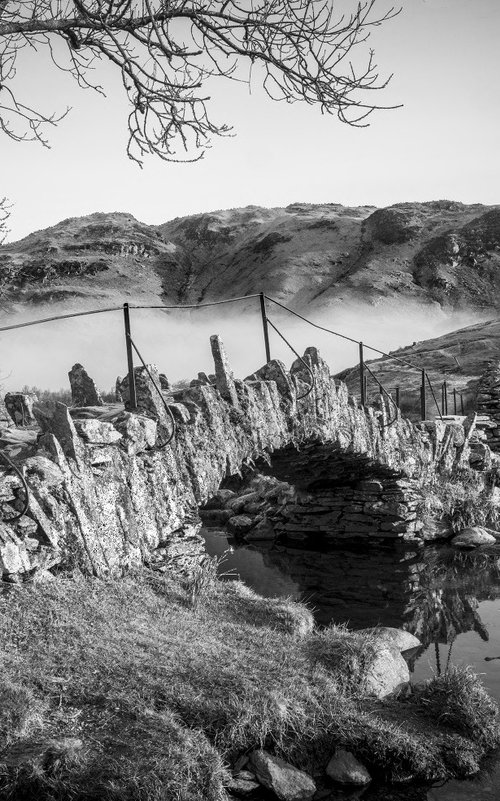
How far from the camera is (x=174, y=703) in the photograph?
20.2 ft

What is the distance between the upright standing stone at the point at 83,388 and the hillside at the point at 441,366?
1695 cm

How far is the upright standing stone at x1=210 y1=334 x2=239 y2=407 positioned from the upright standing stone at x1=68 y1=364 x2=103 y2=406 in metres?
1.50

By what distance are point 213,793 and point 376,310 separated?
56.8m

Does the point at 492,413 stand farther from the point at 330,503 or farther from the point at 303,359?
the point at 303,359

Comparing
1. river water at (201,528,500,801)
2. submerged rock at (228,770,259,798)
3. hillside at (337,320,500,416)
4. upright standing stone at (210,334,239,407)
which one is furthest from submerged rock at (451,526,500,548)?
submerged rock at (228,770,259,798)

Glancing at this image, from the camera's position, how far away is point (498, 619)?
11.2 metres

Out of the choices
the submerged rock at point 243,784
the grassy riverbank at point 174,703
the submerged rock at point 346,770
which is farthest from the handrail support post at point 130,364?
the submerged rock at point 346,770

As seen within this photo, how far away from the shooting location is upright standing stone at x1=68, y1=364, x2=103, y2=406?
917 cm

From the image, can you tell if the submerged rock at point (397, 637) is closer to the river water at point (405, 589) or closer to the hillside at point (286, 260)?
the river water at point (405, 589)

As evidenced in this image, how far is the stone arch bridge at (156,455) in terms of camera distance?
22.3 ft

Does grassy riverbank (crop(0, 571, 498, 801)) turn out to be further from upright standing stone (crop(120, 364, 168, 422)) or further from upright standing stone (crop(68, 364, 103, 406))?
upright standing stone (crop(68, 364, 103, 406))

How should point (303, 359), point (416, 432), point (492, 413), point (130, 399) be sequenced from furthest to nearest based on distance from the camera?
point (492, 413), point (416, 432), point (303, 359), point (130, 399)

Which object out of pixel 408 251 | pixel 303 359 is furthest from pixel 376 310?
pixel 303 359

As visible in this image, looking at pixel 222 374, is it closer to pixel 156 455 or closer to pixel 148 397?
pixel 148 397
